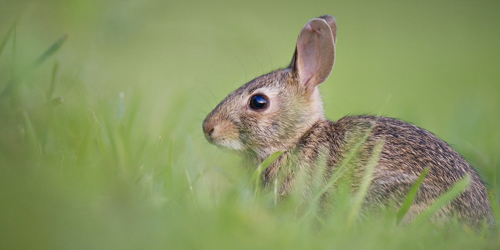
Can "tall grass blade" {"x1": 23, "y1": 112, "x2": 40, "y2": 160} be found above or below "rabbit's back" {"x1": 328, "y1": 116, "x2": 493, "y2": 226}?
above

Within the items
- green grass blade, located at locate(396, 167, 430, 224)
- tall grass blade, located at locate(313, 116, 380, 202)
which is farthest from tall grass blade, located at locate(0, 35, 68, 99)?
green grass blade, located at locate(396, 167, 430, 224)

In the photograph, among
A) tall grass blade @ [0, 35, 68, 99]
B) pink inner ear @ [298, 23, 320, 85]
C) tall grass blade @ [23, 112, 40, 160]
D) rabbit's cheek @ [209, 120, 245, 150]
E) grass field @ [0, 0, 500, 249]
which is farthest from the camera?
pink inner ear @ [298, 23, 320, 85]

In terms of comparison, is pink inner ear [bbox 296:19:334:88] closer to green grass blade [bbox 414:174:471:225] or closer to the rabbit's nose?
the rabbit's nose

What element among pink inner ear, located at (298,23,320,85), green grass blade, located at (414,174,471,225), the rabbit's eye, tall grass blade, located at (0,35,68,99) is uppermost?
tall grass blade, located at (0,35,68,99)

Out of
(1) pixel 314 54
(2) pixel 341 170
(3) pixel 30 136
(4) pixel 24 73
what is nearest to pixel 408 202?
(2) pixel 341 170

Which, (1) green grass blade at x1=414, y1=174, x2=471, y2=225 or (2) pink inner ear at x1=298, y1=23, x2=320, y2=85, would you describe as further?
(2) pink inner ear at x1=298, y1=23, x2=320, y2=85

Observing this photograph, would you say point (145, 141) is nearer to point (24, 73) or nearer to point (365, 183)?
point (24, 73)

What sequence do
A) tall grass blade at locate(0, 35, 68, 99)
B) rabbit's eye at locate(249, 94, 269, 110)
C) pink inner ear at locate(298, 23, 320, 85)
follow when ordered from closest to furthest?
tall grass blade at locate(0, 35, 68, 99) → rabbit's eye at locate(249, 94, 269, 110) → pink inner ear at locate(298, 23, 320, 85)

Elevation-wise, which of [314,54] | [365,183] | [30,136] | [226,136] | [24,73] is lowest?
[365,183]
